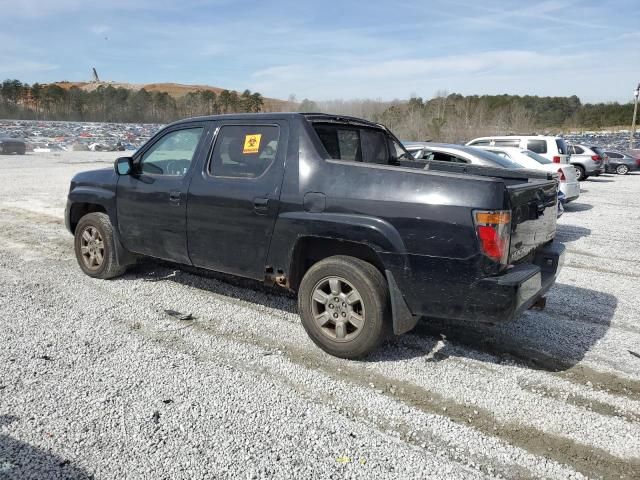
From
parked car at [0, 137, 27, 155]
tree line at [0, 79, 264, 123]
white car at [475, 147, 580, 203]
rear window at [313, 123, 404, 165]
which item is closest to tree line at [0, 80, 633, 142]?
tree line at [0, 79, 264, 123]

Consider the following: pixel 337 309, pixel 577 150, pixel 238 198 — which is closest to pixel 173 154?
pixel 238 198

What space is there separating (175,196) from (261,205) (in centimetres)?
108

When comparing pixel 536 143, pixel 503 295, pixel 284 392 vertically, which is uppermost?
pixel 536 143

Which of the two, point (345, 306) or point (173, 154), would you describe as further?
point (173, 154)

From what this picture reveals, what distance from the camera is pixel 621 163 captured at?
27.2 meters

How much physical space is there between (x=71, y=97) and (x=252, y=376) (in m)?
115

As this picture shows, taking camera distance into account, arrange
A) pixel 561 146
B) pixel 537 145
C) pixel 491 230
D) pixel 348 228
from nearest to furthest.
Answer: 1. pixel 491 230
2. pixel 348 228
3. pixel 537 145
4. pixel 561 146

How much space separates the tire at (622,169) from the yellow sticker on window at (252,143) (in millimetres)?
28283

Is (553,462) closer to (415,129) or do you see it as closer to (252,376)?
(252,376)

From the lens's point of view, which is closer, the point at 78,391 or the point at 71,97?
the point at 78,391

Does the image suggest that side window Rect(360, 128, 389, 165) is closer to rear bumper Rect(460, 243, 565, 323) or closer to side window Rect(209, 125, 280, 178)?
side window Rect(209, 125, 280, 178)

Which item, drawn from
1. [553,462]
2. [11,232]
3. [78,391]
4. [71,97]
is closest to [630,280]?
[553,462]

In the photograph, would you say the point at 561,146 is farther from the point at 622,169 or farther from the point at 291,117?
the point at 622,169

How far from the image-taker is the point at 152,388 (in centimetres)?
345
